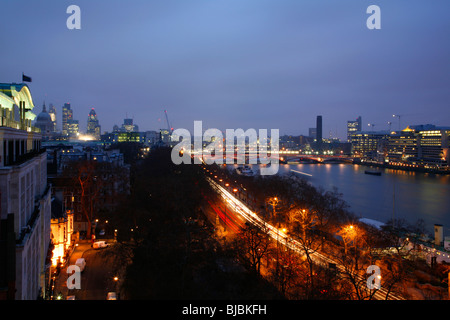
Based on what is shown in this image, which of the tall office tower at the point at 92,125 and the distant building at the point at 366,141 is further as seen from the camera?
the tall office tower at the point at 92,125

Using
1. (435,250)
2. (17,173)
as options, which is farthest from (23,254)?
(435,250)

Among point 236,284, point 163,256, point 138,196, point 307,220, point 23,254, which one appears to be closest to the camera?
point 23,254

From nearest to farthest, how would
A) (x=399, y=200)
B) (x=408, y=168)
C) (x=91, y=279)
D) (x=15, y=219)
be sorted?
(x=15, y=219)
(x=91, y=279)
(x=399, y=200)
(x=408, y=168)

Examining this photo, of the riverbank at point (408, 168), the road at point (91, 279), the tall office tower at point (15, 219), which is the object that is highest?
the tall office tower at point (15, 219)

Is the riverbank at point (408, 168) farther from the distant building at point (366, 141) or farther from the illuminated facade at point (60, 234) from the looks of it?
the illuminated facade at point (60, 234)

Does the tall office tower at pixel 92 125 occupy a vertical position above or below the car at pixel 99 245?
above

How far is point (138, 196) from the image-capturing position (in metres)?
9.20

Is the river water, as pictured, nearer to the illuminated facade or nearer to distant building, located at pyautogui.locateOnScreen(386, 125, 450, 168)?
the illuminated facade

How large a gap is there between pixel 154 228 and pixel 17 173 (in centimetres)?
244

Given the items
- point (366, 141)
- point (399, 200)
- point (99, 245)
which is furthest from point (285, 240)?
point (366, 141)

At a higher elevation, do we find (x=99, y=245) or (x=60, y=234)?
(x=60, y=234)

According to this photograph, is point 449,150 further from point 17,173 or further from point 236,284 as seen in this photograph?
point 17,173

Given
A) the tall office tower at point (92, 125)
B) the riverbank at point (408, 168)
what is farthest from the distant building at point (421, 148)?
the tall office tower at point (92, 125)

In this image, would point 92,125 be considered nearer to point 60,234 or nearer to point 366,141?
point 366,141
